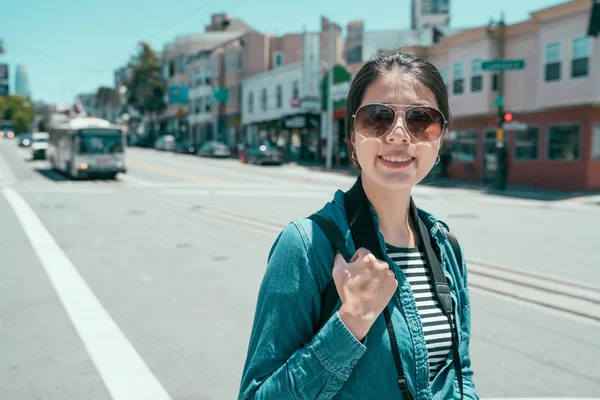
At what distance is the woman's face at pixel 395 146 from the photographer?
185 cm

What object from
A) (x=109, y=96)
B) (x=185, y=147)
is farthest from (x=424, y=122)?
(x=109, y=96)

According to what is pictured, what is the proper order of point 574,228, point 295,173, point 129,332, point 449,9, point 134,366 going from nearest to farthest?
point 134,366 → point 129,332 → point 574,228 → point 295,173 → point 449,9

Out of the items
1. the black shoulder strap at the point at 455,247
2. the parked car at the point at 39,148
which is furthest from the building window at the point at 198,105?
the black shoulder strap at the point at 455,247

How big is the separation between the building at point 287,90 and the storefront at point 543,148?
48.0ft

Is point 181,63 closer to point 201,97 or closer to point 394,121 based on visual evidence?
point 201,97

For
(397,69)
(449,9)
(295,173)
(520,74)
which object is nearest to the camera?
(397,69)

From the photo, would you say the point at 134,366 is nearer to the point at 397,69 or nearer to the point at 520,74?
the point at 397,69

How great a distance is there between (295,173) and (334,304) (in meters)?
32.1

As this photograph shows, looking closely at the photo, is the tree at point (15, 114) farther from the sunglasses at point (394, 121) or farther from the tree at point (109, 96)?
the sunglasses at point (394, 121)

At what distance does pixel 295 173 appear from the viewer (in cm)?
3366

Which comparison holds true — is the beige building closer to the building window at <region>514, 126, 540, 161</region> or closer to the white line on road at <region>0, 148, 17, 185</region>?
the white line on road at <region>0, 148, 17, 185</region>

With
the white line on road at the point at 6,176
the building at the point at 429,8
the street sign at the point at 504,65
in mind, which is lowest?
the white line on road at the point at 6,176

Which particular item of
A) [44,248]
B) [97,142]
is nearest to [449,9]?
[97,142]

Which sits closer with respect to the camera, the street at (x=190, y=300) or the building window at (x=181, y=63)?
the street at (x=190, y=300)
